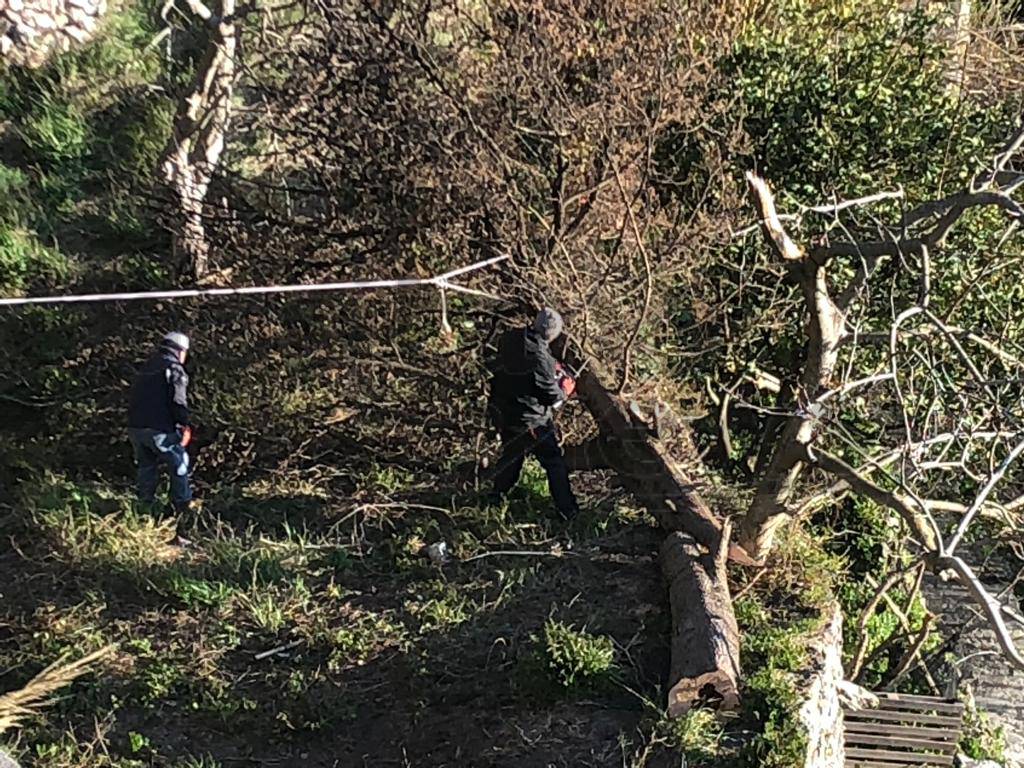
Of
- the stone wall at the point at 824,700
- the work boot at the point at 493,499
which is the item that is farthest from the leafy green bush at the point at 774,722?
the work boot at the point at 493,499

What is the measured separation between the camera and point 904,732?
7.71m

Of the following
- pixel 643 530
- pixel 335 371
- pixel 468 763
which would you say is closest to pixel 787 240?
pixel 643 530

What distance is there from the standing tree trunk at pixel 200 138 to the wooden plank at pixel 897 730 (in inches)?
261

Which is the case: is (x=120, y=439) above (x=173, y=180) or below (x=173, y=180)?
below

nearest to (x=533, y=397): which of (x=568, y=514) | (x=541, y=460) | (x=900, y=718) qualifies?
(x=541, y=460)

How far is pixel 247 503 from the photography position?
830cm

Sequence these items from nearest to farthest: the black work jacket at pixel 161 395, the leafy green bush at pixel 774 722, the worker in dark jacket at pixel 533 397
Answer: the leafy green bush at pixel 774 722 < the worker in dark jacket at pixel 533 397 < the black work jacket at pixel 161 395

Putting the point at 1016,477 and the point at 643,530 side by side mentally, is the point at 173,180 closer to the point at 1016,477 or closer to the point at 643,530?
the point at 643,530

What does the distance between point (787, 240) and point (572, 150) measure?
7.50ft

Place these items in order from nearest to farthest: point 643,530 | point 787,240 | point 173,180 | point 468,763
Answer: point 468,763 → point 787,240 → point 643,530 → point 173,180

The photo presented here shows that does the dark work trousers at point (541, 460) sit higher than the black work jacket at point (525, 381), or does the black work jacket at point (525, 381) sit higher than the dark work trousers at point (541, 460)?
the black work jacket at point (525, 381)

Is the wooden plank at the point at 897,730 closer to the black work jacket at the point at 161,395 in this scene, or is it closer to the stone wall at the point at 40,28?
the black work jacket at the point at 161,395

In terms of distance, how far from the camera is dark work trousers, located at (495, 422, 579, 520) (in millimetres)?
7645

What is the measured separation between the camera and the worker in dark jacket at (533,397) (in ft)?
24.2
